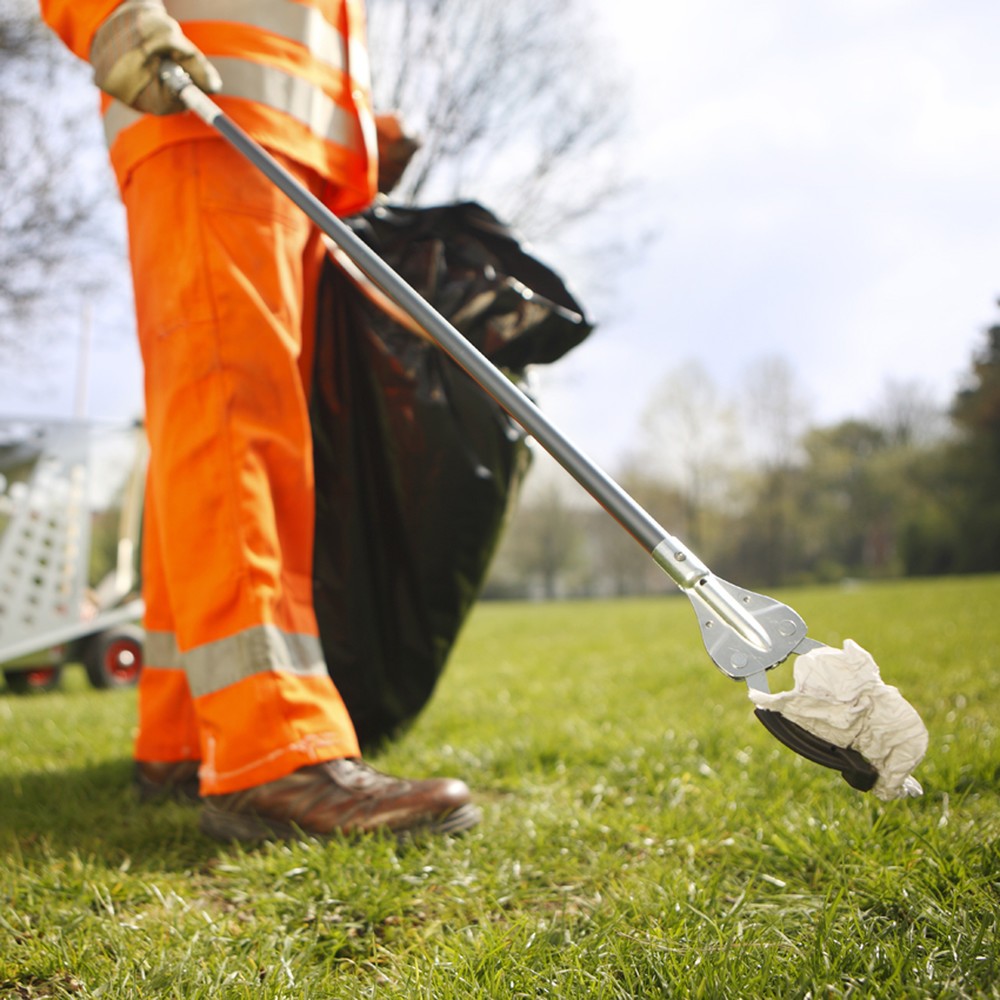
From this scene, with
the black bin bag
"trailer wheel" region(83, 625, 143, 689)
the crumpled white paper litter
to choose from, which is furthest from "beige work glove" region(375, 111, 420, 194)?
"trailer wheel" region(83, 625, 143, 689)

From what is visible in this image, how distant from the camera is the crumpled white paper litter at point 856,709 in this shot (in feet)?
3.46

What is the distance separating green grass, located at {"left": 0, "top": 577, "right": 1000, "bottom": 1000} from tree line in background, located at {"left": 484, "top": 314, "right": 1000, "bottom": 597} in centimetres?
2823

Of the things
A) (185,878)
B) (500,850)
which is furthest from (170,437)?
(500,850)

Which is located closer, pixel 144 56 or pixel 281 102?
pixel 144 56

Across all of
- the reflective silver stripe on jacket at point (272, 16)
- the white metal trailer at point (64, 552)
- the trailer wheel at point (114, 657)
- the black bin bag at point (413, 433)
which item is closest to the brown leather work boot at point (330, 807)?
the black bin bag at point (413, 433)

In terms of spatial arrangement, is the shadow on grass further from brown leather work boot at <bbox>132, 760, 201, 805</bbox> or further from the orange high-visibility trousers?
the orange high-visibility trousers

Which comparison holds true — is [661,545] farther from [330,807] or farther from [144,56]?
[144,56]

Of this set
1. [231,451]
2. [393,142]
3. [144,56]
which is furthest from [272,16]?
[231,451]

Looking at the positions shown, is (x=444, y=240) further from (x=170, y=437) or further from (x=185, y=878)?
(x=185, y=878)

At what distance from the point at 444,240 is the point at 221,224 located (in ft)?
2.23

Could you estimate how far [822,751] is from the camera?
111 centimetres

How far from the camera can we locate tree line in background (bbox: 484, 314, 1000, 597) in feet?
112

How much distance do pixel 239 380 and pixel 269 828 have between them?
0.84 m

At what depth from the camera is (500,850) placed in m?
1.54
